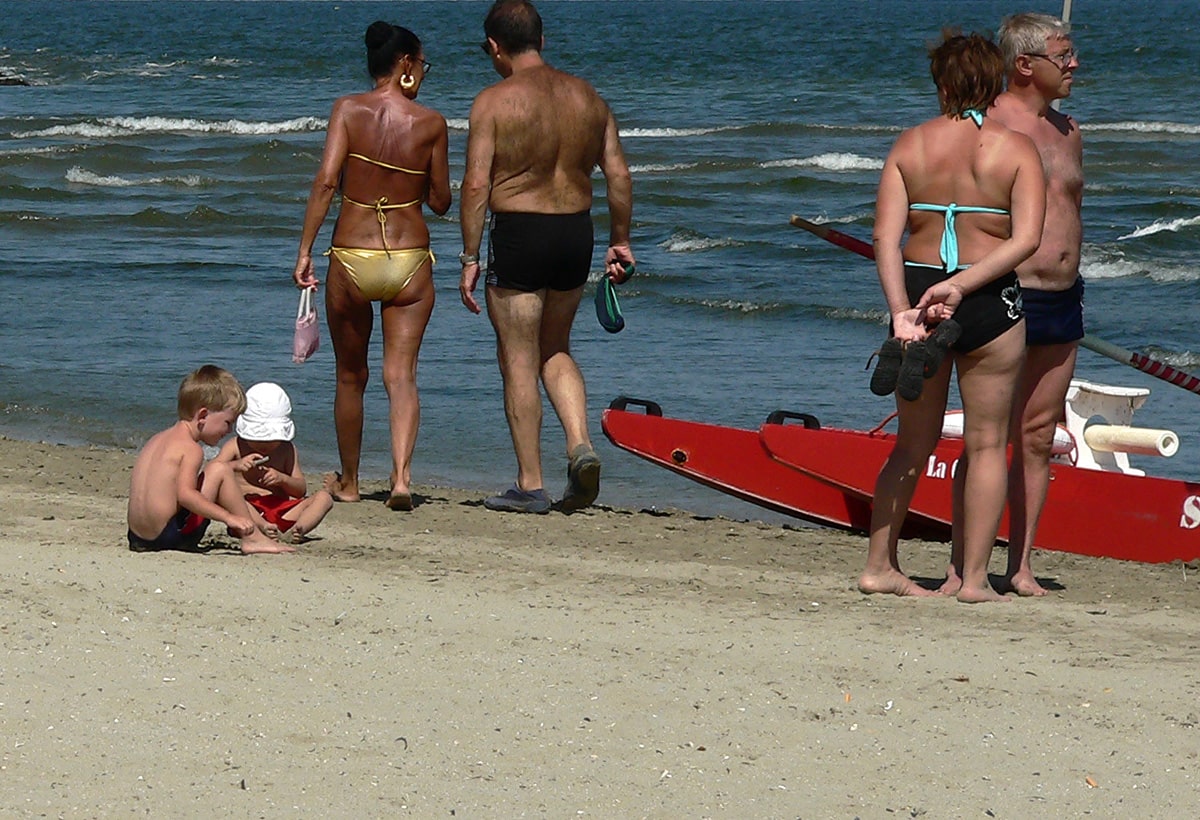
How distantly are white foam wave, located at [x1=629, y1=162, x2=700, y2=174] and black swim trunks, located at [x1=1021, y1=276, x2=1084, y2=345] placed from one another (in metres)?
17.7

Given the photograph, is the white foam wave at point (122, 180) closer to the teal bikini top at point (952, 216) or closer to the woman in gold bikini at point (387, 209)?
the woman in gold bikini at point (387, 209)

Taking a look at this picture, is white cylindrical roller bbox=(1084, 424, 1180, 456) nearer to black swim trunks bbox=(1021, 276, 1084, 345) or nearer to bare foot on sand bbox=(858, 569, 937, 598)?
black swim trunks bbox=(1021, 276, 1084, 345)

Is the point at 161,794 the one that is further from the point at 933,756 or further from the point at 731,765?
the point at 933,756

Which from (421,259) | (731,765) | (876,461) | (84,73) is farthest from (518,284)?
(84,73)

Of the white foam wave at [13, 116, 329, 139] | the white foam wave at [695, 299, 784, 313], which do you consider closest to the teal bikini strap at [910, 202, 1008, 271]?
the white foam wave at [695, 299, 784, 313]

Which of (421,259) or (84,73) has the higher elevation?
(421,259)

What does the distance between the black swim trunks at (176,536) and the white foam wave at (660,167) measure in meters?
17.5

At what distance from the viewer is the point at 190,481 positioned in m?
5.45

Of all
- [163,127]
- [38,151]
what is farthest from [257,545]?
[163,127]

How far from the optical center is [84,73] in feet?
160

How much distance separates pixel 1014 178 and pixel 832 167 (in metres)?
18.2

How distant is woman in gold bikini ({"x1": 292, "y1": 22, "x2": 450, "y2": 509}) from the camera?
257 inches

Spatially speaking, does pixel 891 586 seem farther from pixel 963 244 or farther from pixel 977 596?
pixel 963 244

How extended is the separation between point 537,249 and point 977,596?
2.16 metres
